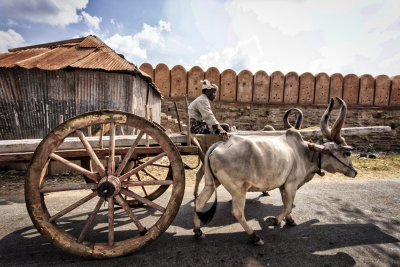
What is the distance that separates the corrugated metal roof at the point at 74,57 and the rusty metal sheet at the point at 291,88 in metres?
6.42

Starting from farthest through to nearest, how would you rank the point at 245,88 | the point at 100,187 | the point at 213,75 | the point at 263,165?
1. the point at 245,88
2. the point at 213,75
3. the point at 263,165
4. the point at 100,187

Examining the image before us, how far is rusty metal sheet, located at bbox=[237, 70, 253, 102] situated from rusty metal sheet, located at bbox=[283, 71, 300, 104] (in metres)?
1.71

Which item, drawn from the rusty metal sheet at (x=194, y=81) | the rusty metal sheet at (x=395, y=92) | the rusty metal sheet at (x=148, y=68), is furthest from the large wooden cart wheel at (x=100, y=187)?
the rusty metal sheet at (x=395, y=92)

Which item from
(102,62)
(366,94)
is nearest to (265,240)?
(102,62)

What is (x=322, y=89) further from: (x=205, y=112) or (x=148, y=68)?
(x=205, y=112)

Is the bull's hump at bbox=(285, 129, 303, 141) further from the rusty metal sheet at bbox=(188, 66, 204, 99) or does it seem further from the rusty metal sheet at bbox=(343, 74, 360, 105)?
the rusty metal sheet at bbox=(343, 74, 360, 105)

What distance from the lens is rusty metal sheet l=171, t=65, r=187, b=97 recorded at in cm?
953

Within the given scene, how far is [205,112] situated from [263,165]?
125 centimetres

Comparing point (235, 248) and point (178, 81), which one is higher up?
point (178, 81)

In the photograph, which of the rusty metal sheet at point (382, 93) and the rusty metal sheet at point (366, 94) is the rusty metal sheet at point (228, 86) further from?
the rusty metal sheet at point (382, 93)

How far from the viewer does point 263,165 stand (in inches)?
103

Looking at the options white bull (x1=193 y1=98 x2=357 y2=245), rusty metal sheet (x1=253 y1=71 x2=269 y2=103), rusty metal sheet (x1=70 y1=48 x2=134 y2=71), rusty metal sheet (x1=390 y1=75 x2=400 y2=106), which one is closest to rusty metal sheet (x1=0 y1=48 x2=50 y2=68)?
rusty metal sheet (x1=70 y1=48 x2=134 y2=71)

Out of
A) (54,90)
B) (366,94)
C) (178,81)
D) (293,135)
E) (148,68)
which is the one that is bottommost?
(293,135)

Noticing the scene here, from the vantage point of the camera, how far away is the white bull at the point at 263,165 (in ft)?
8.36
